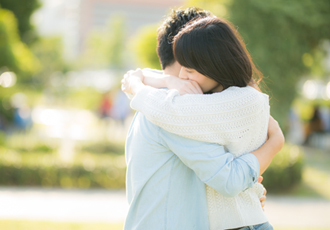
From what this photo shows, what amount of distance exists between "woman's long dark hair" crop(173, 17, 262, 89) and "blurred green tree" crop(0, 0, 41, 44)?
1634cm

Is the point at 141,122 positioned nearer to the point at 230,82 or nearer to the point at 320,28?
the point at 230,82

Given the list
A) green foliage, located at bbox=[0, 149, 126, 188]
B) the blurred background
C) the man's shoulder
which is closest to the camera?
the man's shoulder

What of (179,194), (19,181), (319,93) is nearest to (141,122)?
(179,194)

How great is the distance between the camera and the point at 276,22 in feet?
34.1

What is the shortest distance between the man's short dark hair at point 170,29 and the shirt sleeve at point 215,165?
17.9 inches

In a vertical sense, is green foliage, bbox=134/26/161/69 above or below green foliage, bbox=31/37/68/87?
below

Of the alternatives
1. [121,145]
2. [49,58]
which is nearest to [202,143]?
[121,145]

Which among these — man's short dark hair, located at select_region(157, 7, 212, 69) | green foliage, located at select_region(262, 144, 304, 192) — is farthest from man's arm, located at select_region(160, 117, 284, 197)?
green foliage, located at select_region(262, 144, 304, 192)

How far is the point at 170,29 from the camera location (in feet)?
5.80

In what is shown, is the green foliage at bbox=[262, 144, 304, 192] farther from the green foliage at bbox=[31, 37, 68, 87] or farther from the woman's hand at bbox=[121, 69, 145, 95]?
the green foliage at bbox=[31, 37, 68, 87]

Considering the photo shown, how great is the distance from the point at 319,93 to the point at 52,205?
21.0 metres

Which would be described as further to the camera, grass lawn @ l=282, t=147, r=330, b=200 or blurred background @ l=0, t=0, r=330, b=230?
grass lawn @ l=282, t=147, r=330, b=200

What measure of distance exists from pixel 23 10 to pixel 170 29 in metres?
16.6

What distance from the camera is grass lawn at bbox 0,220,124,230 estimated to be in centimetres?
498
